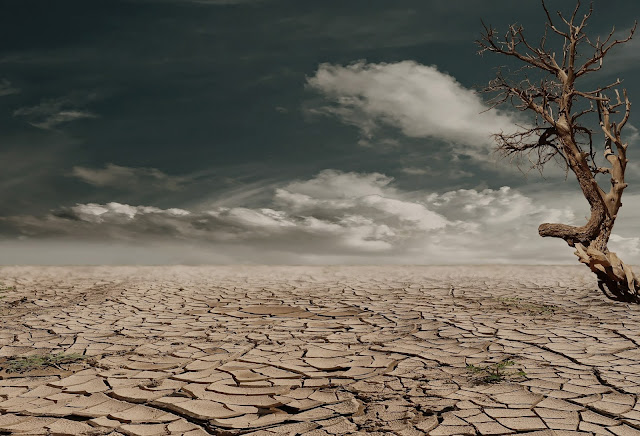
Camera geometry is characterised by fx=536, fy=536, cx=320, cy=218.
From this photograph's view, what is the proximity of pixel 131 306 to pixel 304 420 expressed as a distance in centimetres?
442

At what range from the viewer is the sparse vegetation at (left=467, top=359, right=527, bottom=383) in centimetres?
323

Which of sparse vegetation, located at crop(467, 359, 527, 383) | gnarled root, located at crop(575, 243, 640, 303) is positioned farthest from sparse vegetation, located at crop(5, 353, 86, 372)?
gnarled root, located at crop(575, 243, 640, 303)

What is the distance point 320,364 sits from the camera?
143 inches

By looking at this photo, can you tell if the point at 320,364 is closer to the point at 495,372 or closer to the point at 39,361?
the point at 495,372

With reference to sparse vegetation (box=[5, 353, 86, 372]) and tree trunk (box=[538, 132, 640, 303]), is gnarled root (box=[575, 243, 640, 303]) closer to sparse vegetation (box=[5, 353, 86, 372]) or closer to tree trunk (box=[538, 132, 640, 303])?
tree trunk (box=[538, 132, 640, 303])

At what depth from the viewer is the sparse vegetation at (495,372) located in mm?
3229

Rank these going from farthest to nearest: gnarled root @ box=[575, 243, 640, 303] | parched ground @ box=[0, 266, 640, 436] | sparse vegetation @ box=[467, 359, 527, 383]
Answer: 1. gnarled root @ box=[575, 243, 640, 303]
2. sparse vegetation @ box=[467, 359, 527, 383]
3. parched ground @ box=[0, 266, 640, 436]

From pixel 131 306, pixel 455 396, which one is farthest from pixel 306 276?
pixel 455 396

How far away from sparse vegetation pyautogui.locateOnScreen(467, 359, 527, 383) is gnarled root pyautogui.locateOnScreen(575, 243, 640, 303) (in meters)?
3.85

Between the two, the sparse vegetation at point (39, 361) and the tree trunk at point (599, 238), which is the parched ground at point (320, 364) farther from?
the tree trunk at point (599, 238)

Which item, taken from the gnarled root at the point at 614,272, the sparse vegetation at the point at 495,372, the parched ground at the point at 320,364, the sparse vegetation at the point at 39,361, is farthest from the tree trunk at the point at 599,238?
the sparse vegetation at the point at 39,361

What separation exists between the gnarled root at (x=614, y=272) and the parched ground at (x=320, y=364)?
0.42 m

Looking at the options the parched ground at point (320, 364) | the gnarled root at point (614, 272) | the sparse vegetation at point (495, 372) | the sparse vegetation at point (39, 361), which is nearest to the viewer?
the parched ground at point (320, 364)

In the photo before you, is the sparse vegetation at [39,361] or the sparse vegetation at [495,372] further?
the sparse vegetation at [39,361]
